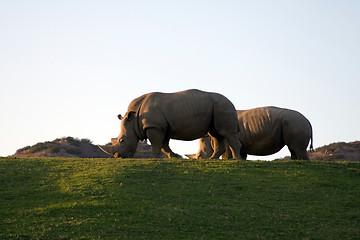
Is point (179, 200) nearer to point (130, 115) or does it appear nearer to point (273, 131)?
point (130, 115)

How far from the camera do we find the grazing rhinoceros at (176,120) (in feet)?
72.7

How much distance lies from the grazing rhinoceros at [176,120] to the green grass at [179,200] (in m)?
1.80

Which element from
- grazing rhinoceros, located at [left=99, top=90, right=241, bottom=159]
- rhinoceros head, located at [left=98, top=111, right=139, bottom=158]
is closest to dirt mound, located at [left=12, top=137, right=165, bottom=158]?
rhinoceros head, located at [left=98, top=111, right=139, bottom=158]

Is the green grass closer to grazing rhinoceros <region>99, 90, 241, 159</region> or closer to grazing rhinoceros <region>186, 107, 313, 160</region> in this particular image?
grazing rhinoceros <region>99, 90, 241, 159</region>

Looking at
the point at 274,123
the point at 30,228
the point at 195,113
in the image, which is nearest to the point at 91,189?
the point at 30,228

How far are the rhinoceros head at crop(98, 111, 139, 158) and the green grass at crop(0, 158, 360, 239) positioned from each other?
2.03 m

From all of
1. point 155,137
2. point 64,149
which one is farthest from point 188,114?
point 64,149

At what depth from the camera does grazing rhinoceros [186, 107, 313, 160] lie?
24.2 meters

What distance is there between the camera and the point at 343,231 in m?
14.9

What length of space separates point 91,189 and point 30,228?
2879 millimetres

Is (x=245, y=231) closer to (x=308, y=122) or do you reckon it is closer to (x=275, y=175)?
(x=275, y=175)

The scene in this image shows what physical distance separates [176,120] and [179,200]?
19.8 feet

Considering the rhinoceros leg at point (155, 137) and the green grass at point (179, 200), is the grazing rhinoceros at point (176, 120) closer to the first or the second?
the rhinoceros leg at point (155, 137)

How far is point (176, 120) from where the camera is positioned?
2216cm
